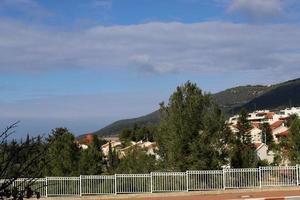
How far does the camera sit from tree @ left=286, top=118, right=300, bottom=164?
3575 cm

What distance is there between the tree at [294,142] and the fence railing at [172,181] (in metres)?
12.3

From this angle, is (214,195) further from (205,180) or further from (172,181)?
(172,181)

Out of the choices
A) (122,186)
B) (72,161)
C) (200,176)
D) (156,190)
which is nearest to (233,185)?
(200,176)

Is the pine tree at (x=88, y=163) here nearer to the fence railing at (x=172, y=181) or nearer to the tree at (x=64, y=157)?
the tree at (x=64, y=157)

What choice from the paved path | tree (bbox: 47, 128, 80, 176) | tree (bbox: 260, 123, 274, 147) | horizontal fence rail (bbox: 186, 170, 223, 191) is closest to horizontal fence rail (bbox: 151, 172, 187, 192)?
horizontal fence rail (bbox: 186, 170, 223, 191)

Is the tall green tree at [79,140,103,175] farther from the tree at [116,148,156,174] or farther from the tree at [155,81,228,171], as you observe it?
the tree at [155,81,228,171]

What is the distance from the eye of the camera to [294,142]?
3659 cm

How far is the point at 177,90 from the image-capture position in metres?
29.3

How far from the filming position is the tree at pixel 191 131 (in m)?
27.5

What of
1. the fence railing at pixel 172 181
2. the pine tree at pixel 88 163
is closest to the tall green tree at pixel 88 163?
the pine tree at pixel 88 163

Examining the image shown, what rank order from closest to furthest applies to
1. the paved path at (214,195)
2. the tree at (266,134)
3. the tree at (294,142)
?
1. the paved path at (214,195)
2. the tree at (294,142)
3. the tree at (266,134)

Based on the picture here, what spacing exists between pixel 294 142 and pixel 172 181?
16772 mm

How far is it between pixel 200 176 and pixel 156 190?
191 centimetres

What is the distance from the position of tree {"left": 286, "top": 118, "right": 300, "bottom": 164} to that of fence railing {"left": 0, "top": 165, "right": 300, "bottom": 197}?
1229 centimetres
